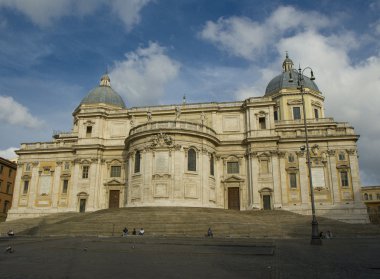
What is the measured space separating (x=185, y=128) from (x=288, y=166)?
49.4ft

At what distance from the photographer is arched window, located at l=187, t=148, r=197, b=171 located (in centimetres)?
4222

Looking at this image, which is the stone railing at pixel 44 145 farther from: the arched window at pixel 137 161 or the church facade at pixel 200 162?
the arched window at pixel 137 161

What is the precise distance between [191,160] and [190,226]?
1285 centimetres

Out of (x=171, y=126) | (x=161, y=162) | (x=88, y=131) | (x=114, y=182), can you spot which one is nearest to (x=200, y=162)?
(x=161, y=162)

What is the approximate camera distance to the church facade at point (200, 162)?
41.8 meters

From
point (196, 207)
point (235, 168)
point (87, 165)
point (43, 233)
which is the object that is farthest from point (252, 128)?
point (43, 233)

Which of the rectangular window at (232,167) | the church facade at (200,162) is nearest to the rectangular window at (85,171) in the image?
the church facade at (200,162)

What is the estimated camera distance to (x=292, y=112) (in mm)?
54375

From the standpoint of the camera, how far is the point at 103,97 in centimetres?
6022

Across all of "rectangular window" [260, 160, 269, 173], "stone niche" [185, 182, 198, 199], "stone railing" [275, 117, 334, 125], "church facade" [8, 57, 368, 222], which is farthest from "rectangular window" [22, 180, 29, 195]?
"stone railing" [275, 117, 334, 125]

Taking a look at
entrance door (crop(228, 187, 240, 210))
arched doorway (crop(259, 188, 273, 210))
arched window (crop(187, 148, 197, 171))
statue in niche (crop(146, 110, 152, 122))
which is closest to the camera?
arched window (crop(187, 148, 197, 171))

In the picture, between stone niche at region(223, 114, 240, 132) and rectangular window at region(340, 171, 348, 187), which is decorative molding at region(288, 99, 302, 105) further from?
rectangular window at region(340, 171, 348, 187)

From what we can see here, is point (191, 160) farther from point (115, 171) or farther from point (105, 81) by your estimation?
point (105, 81)

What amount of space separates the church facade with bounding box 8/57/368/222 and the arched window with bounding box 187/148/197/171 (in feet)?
0.41
